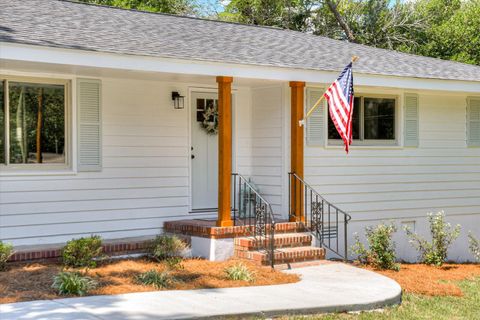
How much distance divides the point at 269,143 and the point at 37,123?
4010 millimetres

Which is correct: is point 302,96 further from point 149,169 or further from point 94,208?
point 94,208

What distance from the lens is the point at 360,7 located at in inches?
1131

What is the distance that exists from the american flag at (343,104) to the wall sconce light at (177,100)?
8.66 ft

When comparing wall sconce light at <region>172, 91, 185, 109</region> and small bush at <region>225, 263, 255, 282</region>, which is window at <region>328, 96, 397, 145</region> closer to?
wall sconce light at <region>172, 91, 185, 109</region>

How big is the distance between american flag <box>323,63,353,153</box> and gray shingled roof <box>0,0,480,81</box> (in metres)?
1.06

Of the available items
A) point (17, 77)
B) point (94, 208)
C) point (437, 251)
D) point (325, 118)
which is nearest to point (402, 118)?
point (325, 118)

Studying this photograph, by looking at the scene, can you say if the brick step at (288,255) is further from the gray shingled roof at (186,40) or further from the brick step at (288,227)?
the gray shingled roof at (186,40)

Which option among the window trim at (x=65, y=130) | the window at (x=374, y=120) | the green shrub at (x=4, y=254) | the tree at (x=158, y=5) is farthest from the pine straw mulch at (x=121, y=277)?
the tree at (x=158, y=5)

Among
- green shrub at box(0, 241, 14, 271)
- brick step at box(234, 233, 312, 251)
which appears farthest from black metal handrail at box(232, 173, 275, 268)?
green shrub at box(0, 241, 14, 271)

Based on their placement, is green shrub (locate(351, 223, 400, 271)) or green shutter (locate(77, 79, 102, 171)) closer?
green shutter (locate(77, 79, 102, 171))

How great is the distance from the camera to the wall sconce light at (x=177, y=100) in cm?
1118

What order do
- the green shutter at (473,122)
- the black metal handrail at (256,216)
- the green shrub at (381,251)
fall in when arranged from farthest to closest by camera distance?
the green shutter at (473,122) < the green shrub at (381,251) < the black metal handrail at (256,216)

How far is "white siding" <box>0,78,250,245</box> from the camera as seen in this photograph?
9.77 metres

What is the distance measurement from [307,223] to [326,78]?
8.28 ft
